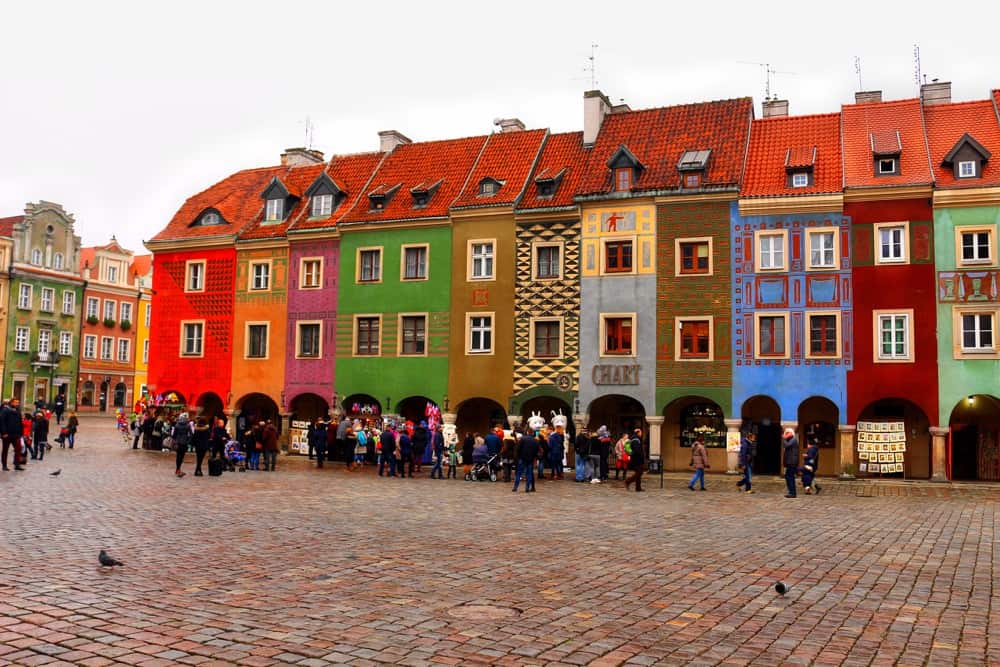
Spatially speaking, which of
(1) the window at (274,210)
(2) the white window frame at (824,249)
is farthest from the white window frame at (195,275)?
(2) the white window frame at (824,249)

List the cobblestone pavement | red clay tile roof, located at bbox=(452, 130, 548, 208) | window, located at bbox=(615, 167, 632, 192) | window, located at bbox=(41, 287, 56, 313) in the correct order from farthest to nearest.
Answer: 1. window, located at bbox=(41, 287, 56, 313)
2. red clay tile roof, located at bbox=(452, 130, 548, 208)
3. window, located at bbox=(615, 167, 632, 192)
4. the cobblestone pavement

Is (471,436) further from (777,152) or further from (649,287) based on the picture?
(777,152)

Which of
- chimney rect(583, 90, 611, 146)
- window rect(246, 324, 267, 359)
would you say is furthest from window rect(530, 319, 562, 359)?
window rect(246, 324, 267, 359)

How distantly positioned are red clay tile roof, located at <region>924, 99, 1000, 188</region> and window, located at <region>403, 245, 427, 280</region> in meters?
18.7

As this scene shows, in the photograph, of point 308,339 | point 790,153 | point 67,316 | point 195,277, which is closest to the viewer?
point 790,153

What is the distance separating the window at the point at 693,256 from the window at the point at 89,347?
5411 cm

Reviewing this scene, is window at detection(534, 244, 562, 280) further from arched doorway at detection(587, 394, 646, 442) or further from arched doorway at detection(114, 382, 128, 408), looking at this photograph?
arched doorway at detection(114, 382, 128, 408)

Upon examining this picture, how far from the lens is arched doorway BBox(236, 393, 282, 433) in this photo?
1574 inches

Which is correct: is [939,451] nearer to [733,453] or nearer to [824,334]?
[824,334]

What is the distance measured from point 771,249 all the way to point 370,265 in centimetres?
1586

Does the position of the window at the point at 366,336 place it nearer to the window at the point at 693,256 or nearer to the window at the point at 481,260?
the window at the point at 481,260

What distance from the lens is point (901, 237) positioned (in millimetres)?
30422

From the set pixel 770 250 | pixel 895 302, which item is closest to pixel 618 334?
pixel 770 250

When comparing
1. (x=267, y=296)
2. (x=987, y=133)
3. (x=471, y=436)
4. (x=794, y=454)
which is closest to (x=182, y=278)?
(x=267, y=296)
